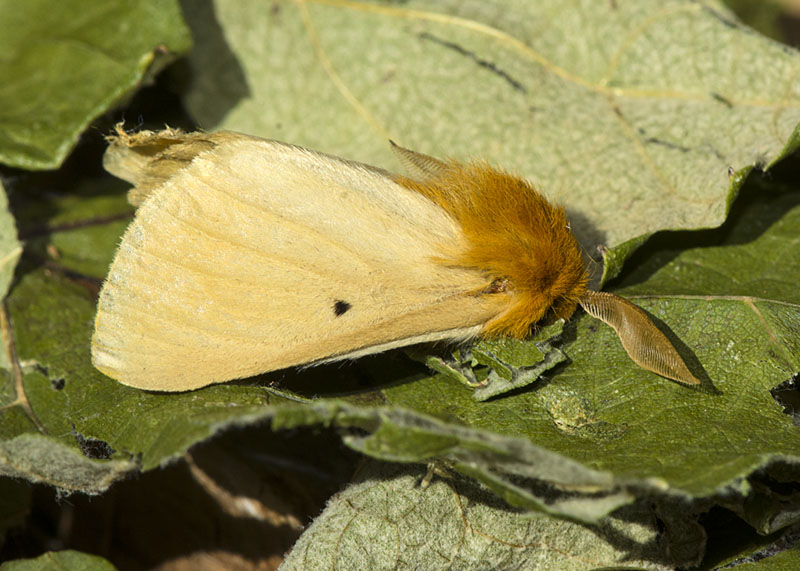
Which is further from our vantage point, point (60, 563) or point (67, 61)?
point (67, 61)

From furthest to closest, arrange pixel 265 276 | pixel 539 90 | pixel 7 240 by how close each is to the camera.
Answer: pixel 539 90
pixel 7 240
pixel 265 276

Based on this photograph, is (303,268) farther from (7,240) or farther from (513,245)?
(7,240)

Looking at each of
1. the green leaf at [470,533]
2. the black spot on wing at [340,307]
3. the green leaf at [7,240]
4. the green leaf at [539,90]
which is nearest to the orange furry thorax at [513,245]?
the black spot on wing at [340,307]

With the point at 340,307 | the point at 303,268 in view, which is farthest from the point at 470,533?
the point at 303,268

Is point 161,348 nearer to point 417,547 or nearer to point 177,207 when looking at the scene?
point 177,207

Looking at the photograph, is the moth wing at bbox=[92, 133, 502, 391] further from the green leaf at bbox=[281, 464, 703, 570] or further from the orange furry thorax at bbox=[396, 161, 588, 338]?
the green leaf at bbox=[281, 464, 703, 570]

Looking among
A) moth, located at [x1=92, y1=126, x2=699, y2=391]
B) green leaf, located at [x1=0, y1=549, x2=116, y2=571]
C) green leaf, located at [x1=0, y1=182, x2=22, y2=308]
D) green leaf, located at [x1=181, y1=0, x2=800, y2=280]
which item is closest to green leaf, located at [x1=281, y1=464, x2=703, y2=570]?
moth, located at [x1=92, y1=126, x2=699, y2=391]

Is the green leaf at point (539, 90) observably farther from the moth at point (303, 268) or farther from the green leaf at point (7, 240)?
the green leaf at point (7, 240)

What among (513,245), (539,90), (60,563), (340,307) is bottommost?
(60,563)
